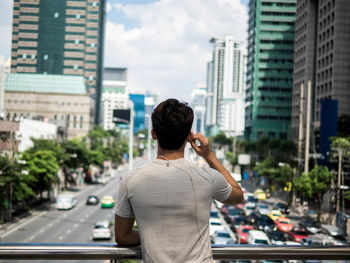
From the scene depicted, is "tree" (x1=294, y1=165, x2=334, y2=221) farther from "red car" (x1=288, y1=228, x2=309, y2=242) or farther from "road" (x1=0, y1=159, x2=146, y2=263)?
"road" (x1=0, y1=159, x2=146, y2=263)

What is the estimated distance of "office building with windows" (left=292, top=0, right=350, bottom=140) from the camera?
169ft

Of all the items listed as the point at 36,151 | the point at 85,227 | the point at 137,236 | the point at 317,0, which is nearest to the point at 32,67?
the point at 137,236

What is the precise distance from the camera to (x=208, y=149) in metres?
2.47

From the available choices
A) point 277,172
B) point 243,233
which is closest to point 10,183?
point 243,233

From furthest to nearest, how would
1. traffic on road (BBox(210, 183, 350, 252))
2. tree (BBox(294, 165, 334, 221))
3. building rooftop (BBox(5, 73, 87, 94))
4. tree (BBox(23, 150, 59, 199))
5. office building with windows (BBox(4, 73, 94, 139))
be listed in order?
office building with windows (BBox(4, 73, 94, 139)), tree (BBox(23, 150, 59, 199)), tree (BBox(294, 165, 334, 221)), building rooftop (BBox(5, 73, 87, 94)), traffic on road (BBox(210, 183, 350, 252))

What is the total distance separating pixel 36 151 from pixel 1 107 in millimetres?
5479

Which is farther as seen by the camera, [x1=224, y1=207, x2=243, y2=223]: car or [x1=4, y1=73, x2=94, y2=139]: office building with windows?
[x1=4, y1=73, x2=94, y2=139]: office building with windows

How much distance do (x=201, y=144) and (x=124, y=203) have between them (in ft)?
1.91

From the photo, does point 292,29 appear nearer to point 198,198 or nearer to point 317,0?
point 317,0

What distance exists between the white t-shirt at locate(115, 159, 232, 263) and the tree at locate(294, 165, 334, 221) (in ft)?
105

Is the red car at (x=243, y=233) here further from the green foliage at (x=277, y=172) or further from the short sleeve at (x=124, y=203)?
the short sleeve at (x=124, y=203)

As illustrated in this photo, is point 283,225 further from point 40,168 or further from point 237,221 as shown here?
point 40,168

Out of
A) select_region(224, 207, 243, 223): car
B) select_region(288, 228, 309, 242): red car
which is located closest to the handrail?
select_region(288, 228, 309, 242): red car

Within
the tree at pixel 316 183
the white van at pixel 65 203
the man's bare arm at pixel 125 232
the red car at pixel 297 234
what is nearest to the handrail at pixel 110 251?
the man's bare arm at pixel 125 232
